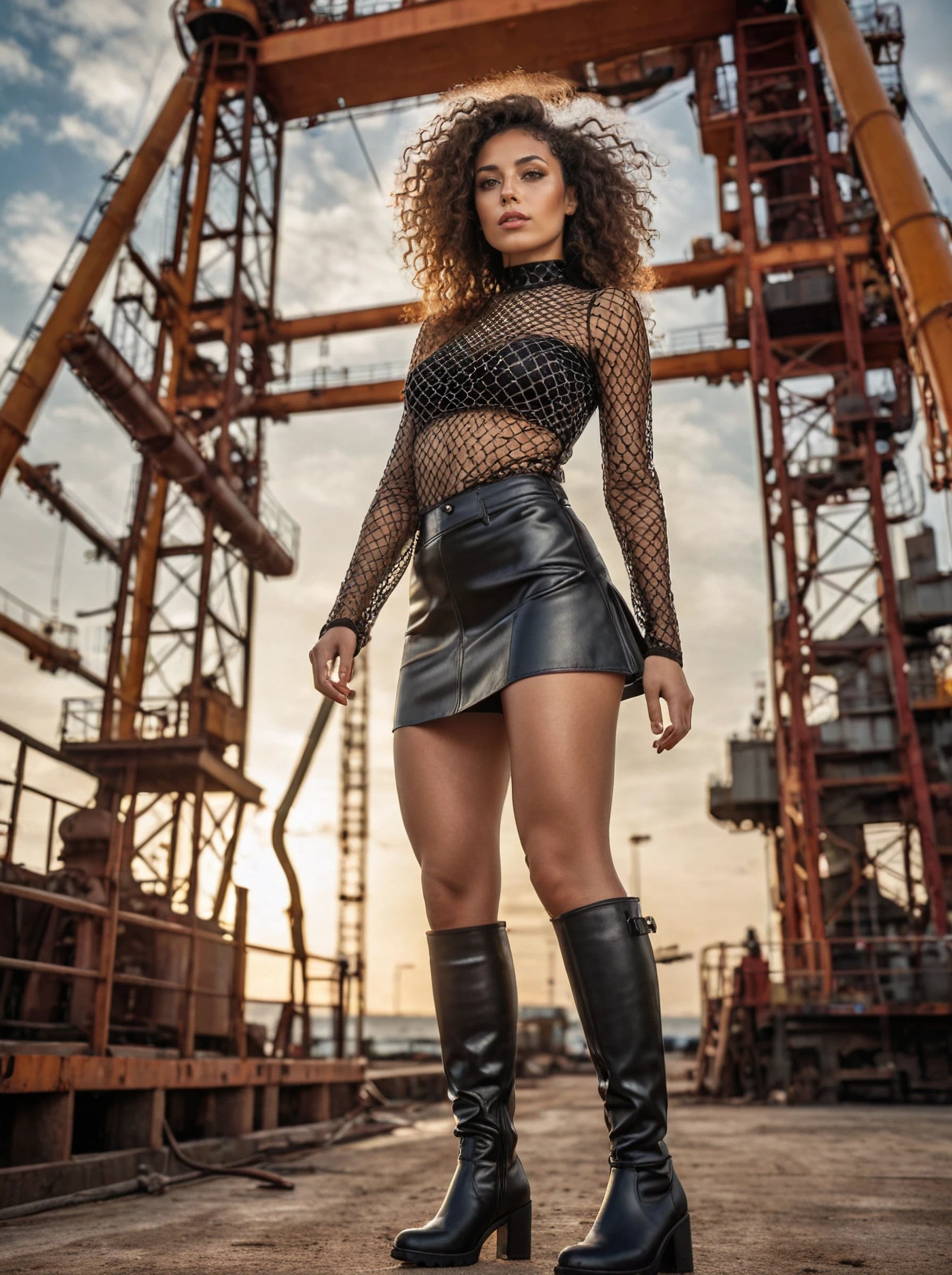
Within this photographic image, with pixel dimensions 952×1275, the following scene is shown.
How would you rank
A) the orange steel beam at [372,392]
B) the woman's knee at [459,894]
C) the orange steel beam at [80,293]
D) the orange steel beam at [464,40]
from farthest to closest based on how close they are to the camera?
the orange steel beam at [372,392]
the orange steel beam at [464,40]
the orange steel beam at [80,293]
the woman's knee at [459,894]

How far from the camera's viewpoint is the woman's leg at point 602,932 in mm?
1601

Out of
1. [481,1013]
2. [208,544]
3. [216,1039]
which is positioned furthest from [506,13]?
[481,1013]

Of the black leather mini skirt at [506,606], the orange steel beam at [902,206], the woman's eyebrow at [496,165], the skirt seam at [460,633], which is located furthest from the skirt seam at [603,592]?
the orange steel beam at [902,206]

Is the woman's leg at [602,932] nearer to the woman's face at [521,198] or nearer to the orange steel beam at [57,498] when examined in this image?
the woman's face at [521,198]

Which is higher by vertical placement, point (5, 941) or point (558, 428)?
point (558, 428)

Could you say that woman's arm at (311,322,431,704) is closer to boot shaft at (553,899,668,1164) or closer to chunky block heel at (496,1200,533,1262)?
boot shaft at (553,899,668,1164)

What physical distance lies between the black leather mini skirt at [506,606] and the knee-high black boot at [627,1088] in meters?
0.40

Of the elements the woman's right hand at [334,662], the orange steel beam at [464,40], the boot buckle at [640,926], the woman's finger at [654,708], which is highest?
the orange steel beam at [464,40]

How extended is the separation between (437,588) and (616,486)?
38 cm

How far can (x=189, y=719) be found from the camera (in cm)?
1574

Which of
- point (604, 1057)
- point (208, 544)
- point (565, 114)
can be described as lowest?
point (604, 1057)

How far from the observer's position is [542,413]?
1.98m

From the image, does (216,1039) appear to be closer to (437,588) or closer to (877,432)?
(437,588)

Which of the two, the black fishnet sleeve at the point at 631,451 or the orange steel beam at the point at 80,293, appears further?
the orange steel beam at the point at 80,293
